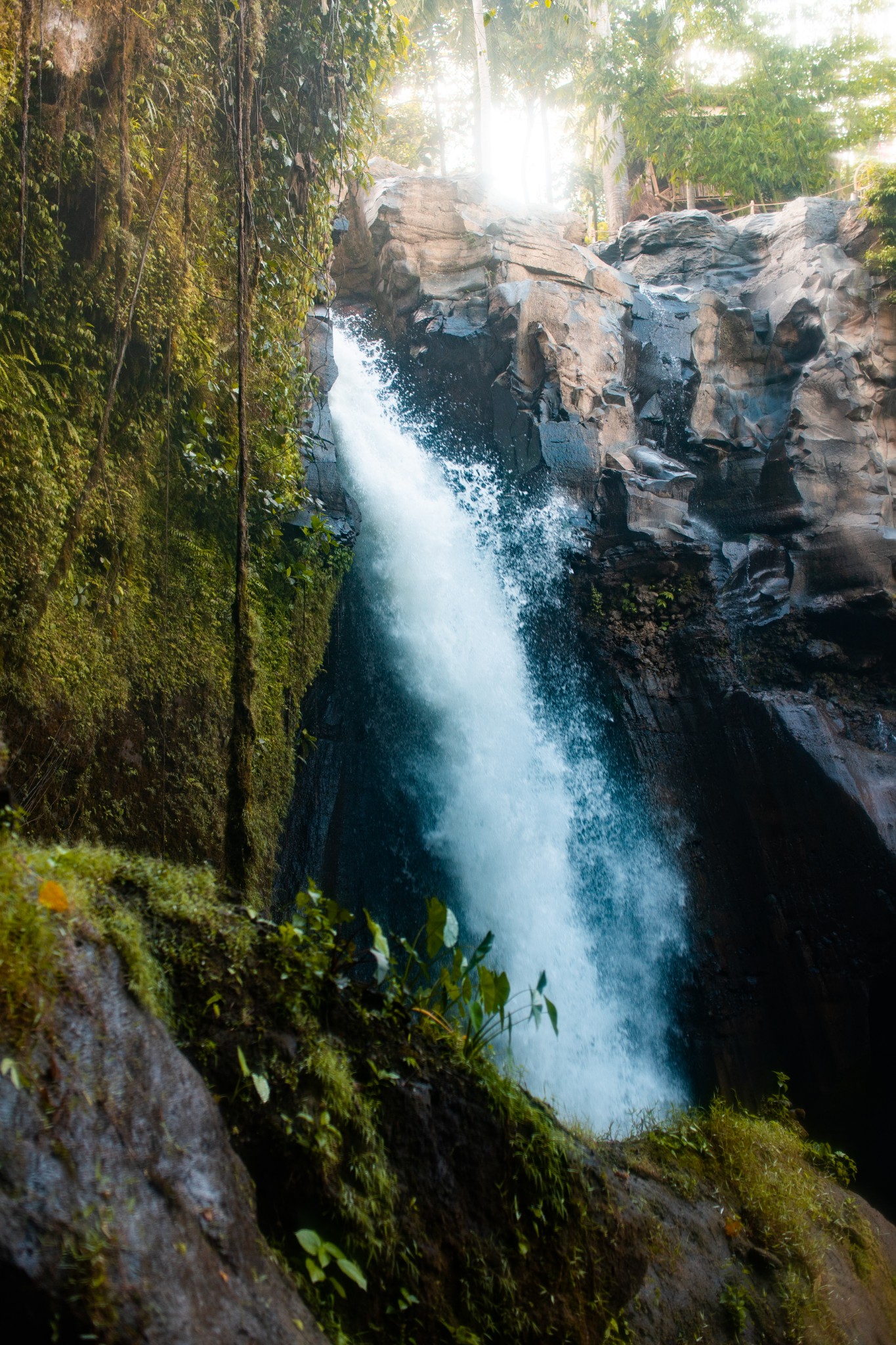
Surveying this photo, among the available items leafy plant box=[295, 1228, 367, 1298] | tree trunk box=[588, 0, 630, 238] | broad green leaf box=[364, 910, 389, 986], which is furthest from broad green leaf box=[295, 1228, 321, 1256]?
tree trunk box=[588, 0, 630, 238]

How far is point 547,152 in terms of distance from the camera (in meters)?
24.9

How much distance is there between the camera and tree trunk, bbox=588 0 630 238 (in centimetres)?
1986

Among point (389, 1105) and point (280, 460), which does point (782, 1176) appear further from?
point (280, 460)

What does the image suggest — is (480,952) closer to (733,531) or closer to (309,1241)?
(309,1241)

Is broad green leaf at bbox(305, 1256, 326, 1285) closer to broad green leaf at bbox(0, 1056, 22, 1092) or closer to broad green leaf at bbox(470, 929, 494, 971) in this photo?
broad green leaf at bbox(0, 1056, 22, 1092)

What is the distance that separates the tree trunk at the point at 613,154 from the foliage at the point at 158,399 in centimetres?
1341

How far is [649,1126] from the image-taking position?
6.27 m

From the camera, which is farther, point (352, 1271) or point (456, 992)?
point (456, 992)

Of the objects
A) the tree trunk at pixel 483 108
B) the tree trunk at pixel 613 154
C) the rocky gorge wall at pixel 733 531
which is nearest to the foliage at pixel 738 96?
the tree trunk at pixel 613 154

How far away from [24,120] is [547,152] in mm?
24715

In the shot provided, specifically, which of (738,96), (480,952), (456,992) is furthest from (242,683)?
(738,96)

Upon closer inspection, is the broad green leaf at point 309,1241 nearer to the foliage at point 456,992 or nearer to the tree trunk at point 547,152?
the foliage at point 456,992

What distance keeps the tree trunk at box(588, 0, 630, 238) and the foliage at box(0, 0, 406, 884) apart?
13.4 metres

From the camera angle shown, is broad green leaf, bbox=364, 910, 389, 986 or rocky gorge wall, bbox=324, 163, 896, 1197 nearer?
broad green leaf, bbox=364, 910, 389, 986
